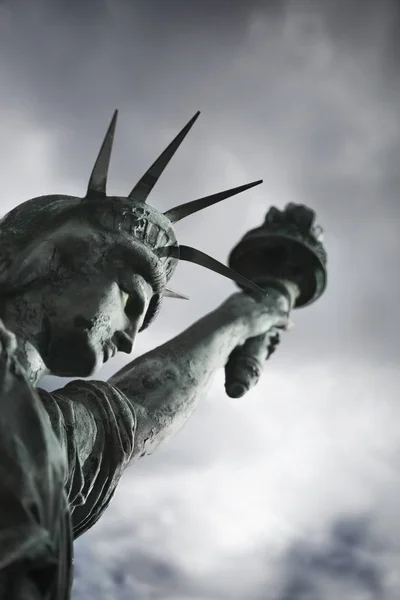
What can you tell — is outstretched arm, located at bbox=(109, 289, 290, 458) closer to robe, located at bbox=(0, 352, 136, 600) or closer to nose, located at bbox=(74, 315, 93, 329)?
A: nose, located at bbox=(74, 315, 93, 329)

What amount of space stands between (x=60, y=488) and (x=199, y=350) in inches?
114

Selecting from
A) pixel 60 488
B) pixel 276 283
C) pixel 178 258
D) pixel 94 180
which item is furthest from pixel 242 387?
pixel 60 488

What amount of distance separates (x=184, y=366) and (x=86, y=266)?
70.4 inches

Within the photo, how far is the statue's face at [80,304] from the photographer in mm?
3469

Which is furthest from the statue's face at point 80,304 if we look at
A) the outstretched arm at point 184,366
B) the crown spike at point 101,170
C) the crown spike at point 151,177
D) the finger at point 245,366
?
the finger at point 245,366

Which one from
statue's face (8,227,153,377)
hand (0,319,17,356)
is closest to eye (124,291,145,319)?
statue's face (8,227,153,377)

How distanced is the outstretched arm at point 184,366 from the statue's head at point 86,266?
37.4 inches

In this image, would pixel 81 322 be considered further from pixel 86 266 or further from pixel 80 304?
pixel 86 266

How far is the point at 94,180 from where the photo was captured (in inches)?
154

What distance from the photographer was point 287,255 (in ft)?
22.0

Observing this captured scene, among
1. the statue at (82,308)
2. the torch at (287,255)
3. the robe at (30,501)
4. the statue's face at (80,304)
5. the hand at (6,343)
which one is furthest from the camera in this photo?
the torch at (287,255)

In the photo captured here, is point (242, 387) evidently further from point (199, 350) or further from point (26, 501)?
point (26, 501)

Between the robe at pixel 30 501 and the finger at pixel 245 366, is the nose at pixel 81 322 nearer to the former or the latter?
the robe at pixel 30 501

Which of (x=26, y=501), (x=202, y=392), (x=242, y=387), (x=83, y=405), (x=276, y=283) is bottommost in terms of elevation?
(x=26, y=501)
